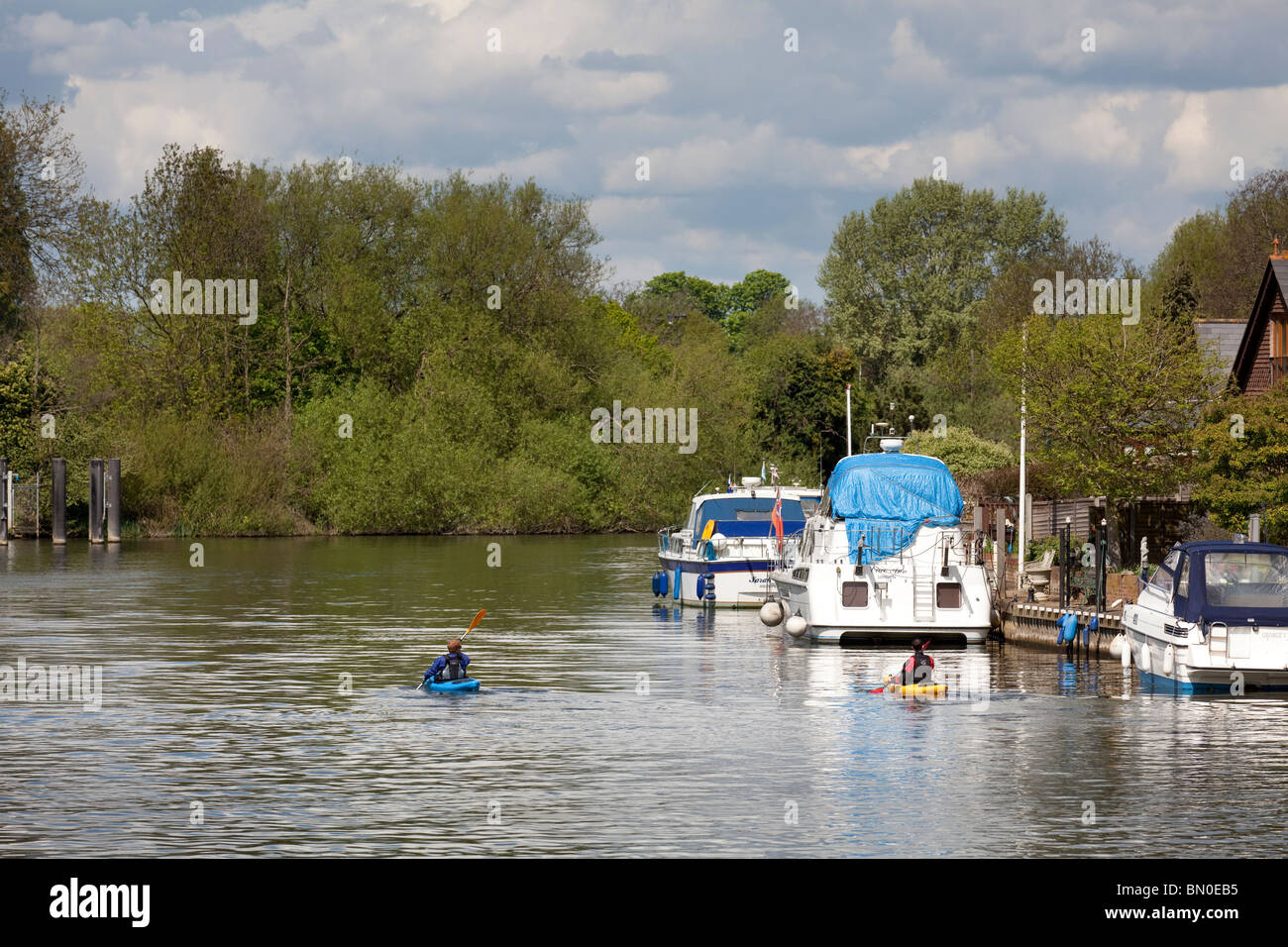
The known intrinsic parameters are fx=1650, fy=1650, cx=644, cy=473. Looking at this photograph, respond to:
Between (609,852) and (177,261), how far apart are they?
291ft

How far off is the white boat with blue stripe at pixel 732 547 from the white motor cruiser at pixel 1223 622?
1873 cm

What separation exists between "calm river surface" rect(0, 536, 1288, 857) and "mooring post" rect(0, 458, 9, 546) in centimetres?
4478

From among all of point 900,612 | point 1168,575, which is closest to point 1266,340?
point 900,612

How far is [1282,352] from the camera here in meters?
54.1

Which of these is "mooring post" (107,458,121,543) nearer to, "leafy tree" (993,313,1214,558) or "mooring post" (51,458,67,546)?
"mooring post" (51,458,67,546)

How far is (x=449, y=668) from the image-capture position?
3131 centimetres

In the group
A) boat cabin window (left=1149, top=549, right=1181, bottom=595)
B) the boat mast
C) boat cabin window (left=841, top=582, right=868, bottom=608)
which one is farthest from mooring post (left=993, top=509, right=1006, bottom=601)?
boat cabin window (left=1149, top=549, right=1181, bottom=595)

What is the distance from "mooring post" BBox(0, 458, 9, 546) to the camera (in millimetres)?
86188

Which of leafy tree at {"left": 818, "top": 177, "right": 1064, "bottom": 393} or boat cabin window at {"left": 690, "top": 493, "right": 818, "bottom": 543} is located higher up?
leafy tree at {"left": 818, "top": 177, "right": 1064, "bottom": 393}

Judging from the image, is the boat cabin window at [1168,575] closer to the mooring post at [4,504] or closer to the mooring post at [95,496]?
the mooring post at [95,496]

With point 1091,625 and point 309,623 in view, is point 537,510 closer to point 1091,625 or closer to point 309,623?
point 309,623

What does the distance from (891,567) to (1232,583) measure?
11.0 metres

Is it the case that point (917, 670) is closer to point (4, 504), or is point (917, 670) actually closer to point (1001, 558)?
point (1001, 558)
